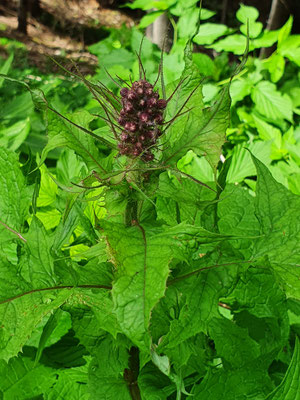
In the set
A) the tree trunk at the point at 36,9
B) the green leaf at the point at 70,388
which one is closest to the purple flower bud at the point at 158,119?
the green leaf at the point at 70,388

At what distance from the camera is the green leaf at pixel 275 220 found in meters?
0.67

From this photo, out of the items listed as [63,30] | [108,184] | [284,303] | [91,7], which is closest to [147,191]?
[108,184]

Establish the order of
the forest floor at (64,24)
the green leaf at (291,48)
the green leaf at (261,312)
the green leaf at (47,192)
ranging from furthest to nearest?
the forest floor at (64,24), the green leaf at (291,48), the green leaf at (47,192), the green leaf at (261,312)

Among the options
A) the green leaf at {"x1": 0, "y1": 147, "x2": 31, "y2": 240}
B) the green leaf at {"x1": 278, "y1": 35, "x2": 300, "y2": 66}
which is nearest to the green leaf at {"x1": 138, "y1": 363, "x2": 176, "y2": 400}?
the green leaf at {"x1": 0, "y1": 147, "x2": 31, "y2": 240}

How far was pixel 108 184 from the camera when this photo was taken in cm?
58

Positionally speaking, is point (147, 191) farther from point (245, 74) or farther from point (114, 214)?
point (245, 74)

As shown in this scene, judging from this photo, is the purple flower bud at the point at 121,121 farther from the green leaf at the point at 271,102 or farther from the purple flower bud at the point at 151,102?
the green leaf at the point at 271,102

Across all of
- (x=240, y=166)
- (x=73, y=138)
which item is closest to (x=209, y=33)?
(x=240, y=166)

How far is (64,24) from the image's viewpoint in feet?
22.5

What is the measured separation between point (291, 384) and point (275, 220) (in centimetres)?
26

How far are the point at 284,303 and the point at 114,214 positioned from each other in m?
0.47

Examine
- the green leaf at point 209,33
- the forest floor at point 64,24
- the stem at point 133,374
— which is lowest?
the forest floor at point 64,24

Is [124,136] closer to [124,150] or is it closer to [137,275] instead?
[124,150]

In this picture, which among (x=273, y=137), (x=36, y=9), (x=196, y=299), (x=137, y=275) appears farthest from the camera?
(x=36, y=9)
